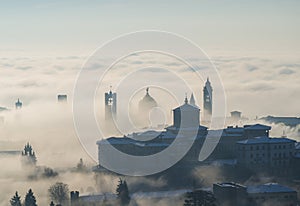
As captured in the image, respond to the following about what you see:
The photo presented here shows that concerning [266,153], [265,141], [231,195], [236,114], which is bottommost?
[231,195]

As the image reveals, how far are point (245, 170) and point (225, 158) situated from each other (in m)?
6.65

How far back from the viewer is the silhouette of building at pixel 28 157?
403ft

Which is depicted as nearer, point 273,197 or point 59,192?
point 273,197

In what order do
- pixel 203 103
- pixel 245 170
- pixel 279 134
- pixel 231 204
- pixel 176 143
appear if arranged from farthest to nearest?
pixel 203 103
pixel 279 134
pixel 176 143
pixel 245 170
pixel 231 204

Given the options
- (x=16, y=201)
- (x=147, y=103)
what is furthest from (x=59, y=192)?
(x=147, y=103)

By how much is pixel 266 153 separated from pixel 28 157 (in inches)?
1307

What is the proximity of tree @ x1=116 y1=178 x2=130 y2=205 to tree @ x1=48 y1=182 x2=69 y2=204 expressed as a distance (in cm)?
539

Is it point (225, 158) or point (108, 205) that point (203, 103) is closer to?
point (225, 158)

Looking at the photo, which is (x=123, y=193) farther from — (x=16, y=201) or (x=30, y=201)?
(x=16, y=201)

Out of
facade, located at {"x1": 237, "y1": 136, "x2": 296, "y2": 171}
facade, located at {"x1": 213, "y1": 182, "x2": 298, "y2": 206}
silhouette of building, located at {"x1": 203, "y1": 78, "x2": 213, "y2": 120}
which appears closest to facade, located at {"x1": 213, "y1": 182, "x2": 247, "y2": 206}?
facade, located at {"x1": 213, "y1": 182, "x2": 298, "y2": 206}

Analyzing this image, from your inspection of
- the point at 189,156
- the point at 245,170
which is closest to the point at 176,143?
the point at 189,156

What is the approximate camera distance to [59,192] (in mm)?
96250

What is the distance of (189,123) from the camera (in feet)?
381

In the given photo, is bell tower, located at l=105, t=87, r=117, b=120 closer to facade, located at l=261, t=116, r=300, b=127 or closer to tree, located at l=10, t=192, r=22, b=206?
facade, located at l=261, t=116, r=300, b=127
